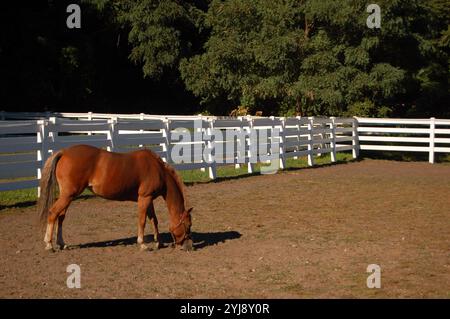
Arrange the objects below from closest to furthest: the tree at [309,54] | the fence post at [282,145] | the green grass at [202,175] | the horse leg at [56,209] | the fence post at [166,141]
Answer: the horse leg at [56,209] → the green grass at [202,175] → the fence post at [166,141] → the fence post at [282,145] → the tree at [309,54]

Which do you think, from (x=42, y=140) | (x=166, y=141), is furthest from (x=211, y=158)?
(x=42, y=140)

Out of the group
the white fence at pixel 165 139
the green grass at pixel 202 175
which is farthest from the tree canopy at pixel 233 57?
the white fence at pixel 165 139

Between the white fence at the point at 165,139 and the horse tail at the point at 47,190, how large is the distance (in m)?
4.06

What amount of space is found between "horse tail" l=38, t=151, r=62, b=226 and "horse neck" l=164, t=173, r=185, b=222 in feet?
4.71

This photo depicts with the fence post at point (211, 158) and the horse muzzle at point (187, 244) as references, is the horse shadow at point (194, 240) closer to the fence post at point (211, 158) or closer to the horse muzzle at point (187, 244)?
the horse muzzle at point (187, 244)

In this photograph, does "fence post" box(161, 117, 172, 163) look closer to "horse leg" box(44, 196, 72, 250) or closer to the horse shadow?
the horse shadow

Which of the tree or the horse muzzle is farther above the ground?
the tree

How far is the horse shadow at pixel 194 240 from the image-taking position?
9.08 m

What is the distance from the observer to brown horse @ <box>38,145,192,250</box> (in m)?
8.48

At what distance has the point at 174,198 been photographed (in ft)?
28.6

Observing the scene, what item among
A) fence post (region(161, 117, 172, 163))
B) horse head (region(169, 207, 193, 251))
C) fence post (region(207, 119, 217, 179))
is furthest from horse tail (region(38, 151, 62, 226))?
fence post (region(207, 119, 217, 179))

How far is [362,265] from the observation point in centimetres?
793

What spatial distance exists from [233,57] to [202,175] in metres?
11.2

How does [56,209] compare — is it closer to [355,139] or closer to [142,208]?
[142,208]
